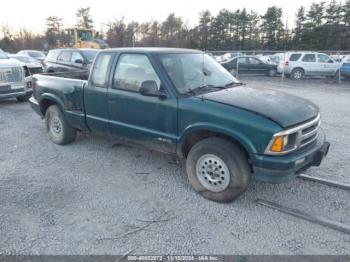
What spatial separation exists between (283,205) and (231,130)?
1204mm

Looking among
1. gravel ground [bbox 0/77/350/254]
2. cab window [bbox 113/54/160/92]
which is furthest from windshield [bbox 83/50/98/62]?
cab window [bbox 113/54/160/92]

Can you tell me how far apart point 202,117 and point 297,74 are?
17.0 m

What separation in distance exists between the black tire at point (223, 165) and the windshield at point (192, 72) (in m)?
0.80

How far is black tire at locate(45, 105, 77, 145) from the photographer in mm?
5316

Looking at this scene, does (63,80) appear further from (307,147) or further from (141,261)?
(307,147)

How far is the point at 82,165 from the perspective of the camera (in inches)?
183

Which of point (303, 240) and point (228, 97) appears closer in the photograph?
point (303, 240)

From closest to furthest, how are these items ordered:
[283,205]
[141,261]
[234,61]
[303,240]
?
[141,261] < [303,240] < [283,205] < [234,61]

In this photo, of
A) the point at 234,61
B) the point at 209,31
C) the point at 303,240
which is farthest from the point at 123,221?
the point at 209,31

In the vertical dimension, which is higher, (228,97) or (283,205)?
(228,97)

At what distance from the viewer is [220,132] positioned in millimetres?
3293

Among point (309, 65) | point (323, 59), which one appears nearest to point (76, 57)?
point (309, 65)

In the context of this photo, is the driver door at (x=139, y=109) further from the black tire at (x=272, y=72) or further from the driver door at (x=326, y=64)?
the black tire at (x=272, y=72)

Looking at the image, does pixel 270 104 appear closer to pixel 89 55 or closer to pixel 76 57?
pixel 89 55
